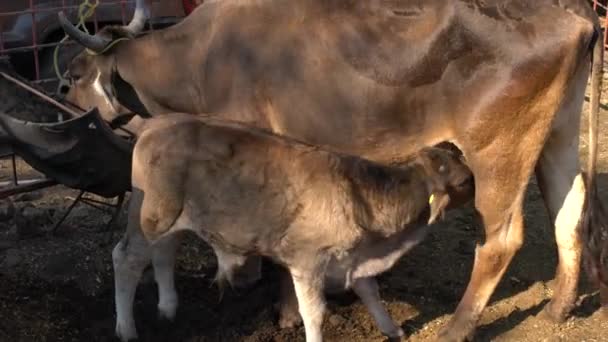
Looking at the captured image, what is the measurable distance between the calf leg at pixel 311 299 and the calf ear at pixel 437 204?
29.1 inches

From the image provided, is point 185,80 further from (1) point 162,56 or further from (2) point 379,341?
(2) point 379,341

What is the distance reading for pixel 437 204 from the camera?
5.88 meters

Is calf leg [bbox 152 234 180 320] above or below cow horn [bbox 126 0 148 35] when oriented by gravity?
below

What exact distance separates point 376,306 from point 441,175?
3.13 feet

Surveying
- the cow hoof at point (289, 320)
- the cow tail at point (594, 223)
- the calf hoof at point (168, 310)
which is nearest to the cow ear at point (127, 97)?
the calf hoof at point (168, 310)

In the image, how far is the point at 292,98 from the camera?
21.4ft

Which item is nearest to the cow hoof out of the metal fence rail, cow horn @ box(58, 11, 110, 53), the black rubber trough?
the black rubber trough

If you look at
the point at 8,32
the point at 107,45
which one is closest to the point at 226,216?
the point at 107,45

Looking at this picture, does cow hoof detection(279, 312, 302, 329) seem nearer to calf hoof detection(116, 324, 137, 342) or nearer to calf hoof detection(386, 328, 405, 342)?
calf hoof detection(386, 328, 405, 342)

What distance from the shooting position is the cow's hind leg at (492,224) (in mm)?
6137

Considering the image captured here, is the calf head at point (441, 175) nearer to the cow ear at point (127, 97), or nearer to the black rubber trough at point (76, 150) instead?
the black rubber trough at point (76, 150)

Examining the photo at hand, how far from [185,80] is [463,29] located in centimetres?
201

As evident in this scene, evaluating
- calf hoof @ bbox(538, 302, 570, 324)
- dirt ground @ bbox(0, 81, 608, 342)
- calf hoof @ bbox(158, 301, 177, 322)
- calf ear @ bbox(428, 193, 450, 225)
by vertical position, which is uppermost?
calf ear @ bbox(428, 193, 450, 225)

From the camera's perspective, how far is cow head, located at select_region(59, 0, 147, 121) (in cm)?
712
